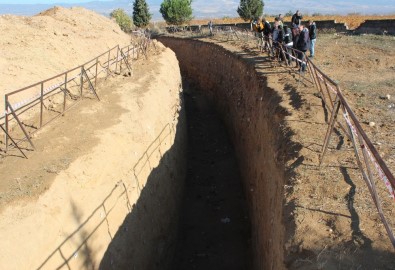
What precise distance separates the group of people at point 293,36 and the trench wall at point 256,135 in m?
1.36

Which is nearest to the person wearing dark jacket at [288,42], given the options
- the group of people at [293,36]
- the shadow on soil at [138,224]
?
→ the group of people at [293,36]

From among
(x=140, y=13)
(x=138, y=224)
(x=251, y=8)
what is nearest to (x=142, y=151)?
(x=138, y=224)

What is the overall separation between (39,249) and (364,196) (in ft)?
16.8

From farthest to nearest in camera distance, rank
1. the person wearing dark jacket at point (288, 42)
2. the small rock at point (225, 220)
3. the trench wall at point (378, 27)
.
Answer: the trench wall at point (378, 27)
the person wearing dark jacket at point (288, 42)
the small rock at point (225, 220)

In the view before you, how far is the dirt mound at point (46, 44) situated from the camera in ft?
39.7

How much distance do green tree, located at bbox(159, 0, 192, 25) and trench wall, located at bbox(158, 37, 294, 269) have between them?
78.5ft

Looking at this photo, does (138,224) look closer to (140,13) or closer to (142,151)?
(142,151)

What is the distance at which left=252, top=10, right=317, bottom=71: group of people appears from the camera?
42.4ft

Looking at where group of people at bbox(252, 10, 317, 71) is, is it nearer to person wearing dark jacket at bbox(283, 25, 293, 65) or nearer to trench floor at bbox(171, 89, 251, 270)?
person wearing dark jacket at bbox(283, 25, 293, 65)

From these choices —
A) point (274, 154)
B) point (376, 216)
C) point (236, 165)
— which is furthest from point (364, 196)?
point (236, 165)

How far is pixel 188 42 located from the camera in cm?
2738

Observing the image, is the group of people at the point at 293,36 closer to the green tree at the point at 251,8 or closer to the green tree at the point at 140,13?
the green tree at the point at 251,8

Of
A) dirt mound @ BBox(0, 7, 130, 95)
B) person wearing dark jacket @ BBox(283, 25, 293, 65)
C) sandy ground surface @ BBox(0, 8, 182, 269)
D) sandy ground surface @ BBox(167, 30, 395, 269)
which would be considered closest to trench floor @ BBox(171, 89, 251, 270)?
sandy ground surface @ BBox(0, 8, 182, 269)

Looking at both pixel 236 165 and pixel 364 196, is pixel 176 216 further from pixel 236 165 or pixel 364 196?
pixel 364 196
